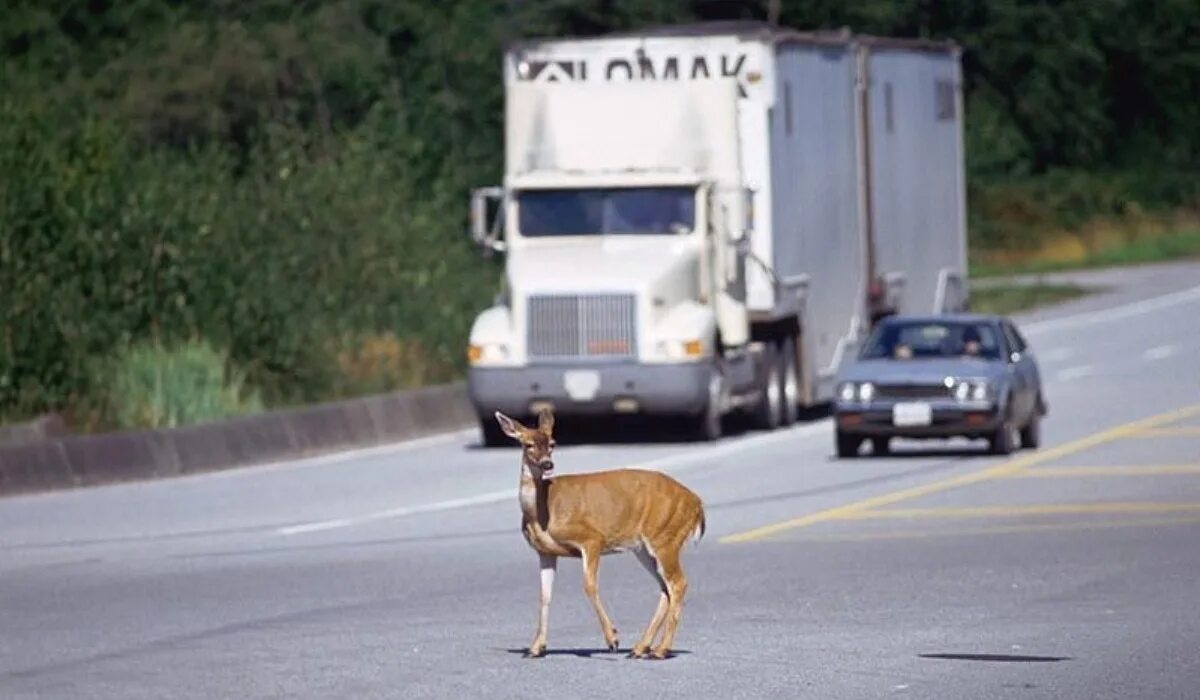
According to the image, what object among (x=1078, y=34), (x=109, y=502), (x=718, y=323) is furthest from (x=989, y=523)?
(x=1078, y=34)

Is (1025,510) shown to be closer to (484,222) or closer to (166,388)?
(166,388)

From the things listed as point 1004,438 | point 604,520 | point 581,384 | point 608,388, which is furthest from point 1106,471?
point 604,520

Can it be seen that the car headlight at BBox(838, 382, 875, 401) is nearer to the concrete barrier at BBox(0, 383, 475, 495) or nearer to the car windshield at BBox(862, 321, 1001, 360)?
the car windshield at BBox(862, 321, 1001, 360)

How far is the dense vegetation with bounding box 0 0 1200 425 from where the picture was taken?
28859 millimetres

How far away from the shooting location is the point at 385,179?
36375 mm

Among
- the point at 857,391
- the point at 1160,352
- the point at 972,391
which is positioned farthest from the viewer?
the point at 1160,352

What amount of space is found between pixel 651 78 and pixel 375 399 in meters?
4.30

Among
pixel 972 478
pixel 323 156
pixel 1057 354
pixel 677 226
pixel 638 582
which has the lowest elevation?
pixel 1057 354

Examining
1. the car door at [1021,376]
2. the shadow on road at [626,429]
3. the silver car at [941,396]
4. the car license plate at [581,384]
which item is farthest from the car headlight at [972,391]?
the shadow on road at [626,429]

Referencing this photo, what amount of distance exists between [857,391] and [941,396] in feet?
2.41

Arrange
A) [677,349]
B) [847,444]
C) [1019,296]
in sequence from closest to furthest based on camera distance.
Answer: [847,444] < [677,349] < [1019,296]

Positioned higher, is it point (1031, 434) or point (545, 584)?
point (545, 584)

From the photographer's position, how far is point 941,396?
25.5 meters

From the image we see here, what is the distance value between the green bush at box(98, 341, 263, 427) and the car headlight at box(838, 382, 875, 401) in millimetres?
5964
